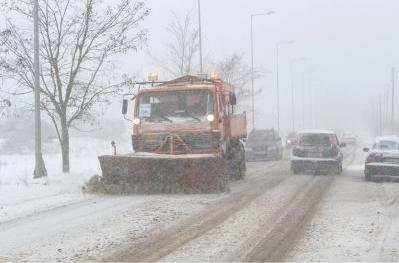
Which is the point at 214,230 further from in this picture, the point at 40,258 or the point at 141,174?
the point at 141,174

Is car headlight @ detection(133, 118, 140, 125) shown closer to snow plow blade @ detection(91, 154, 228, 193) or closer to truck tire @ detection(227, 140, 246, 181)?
snow plow blade @ detection(91, 154, 228, 193)

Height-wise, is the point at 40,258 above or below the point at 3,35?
below

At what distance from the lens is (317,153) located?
833 inches

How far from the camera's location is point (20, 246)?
8.44 meters

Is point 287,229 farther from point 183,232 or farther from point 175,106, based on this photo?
point 175,106

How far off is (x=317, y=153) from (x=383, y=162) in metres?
3.08

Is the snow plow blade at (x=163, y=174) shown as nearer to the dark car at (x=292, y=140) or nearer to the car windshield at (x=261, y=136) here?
the dark car at (x=292, y=140)

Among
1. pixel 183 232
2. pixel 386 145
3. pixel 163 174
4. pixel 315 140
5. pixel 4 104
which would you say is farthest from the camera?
pixel 315 140

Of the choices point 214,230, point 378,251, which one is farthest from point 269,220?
point 378,251

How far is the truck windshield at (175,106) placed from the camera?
51.5ft

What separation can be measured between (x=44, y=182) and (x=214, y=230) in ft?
25.5

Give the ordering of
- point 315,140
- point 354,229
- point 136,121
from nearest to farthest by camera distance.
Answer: point 354,229, point 136,121, point 315,140

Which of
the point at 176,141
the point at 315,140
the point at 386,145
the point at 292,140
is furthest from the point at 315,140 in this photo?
the point at 176,141

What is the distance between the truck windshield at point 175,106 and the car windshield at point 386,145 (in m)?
6.27
